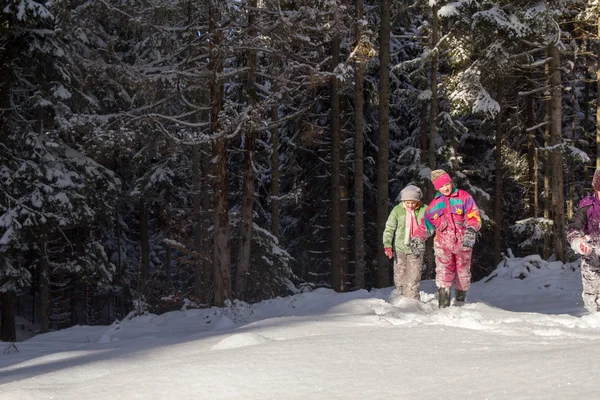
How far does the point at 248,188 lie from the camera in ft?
46.2

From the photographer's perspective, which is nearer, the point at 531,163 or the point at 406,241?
the point at 406,241

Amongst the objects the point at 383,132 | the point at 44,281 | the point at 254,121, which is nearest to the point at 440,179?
the point at 254,121

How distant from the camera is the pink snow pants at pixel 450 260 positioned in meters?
7.37

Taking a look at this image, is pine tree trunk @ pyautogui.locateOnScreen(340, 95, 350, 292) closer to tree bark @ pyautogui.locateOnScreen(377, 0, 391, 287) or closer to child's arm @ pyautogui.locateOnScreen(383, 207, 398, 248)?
tree bark @ pyautogui.locateOnScreen(377, 0, 391, 287)

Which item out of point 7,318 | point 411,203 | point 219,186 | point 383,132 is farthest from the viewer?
point 7,318

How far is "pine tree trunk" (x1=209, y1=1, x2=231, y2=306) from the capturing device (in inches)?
504

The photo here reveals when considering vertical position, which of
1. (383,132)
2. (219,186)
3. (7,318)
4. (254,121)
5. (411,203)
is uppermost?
(383,132)

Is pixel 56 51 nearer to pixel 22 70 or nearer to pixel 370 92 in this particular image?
pixel 22 70

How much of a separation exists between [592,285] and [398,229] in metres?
2.69

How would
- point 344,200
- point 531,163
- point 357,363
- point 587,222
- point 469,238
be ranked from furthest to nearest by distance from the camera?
1. point 531,163
2. point 344,200
3. point 469,238
4. point 587,222
5. point 357,363

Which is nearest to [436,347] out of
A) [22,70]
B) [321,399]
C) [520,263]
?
[321,399]

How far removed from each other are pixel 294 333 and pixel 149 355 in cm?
130

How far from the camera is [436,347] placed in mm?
4250

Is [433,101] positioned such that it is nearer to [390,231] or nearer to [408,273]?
[390,231]
